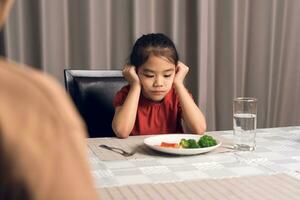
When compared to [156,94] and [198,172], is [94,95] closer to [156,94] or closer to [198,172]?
[156,94]

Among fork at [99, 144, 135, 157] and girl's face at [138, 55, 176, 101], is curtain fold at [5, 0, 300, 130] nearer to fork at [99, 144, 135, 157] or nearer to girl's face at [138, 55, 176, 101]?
girl's face at [138, 55, 176, 101]

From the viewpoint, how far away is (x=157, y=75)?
181 centimetres

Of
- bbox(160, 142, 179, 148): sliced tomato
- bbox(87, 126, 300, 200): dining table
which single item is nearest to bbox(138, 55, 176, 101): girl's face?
bbox(87, 126, 300, 200): dining table

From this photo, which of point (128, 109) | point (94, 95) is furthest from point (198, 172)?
point (94, 95)

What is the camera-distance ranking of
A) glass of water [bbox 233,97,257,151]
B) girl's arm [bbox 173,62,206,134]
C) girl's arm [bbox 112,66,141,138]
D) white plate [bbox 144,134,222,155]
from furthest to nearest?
girl's arm [bbox 173,62,206,134]
girl's arm [bbox 112,66,141,138]
glass of water [bbox 233,97,257,151]
white plate [bbox 144,134,222,155]

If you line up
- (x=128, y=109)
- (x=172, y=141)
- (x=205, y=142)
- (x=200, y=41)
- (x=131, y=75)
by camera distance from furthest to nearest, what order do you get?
(x=200, y=41) → (x=131, y=75) → (x=128, y=109) → (x=172, y=141) → (x=205, y=142)

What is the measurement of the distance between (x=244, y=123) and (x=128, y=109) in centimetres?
50

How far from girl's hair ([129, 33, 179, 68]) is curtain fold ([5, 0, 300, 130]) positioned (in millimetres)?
708

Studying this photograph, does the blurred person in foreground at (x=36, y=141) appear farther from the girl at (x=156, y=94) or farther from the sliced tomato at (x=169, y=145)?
the girl at (x=156, y=94)

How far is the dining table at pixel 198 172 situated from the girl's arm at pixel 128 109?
3.0 inches

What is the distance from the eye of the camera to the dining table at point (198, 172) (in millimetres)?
918

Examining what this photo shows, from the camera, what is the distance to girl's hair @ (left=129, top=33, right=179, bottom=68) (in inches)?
73.6

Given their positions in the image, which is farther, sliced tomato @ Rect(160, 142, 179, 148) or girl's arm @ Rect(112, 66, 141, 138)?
girl's arm @ Rect(112, 66, 141, 138)

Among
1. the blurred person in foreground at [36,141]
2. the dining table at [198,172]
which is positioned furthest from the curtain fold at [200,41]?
the blurred person in foreground at [36,141]
